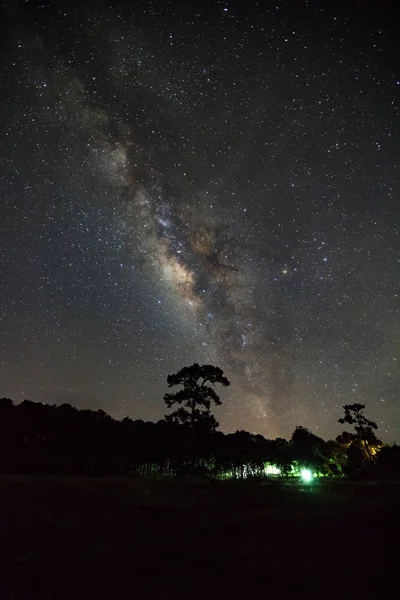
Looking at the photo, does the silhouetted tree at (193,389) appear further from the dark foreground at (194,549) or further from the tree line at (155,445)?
the dark foreground at (194,549)

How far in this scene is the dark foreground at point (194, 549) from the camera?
6203 millimetres

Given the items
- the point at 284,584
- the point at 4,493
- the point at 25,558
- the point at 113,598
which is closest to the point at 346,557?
the point at 284,584

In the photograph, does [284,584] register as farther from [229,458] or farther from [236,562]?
[229,458]

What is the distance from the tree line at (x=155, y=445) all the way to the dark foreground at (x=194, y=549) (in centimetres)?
2027

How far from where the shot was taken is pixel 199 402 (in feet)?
112

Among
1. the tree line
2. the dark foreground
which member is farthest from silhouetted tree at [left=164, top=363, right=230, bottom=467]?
the dark foreground

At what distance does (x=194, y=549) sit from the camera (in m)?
8.27

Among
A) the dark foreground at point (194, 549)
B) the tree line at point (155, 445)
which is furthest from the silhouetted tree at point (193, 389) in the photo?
the dark foreground at point (194, 549)

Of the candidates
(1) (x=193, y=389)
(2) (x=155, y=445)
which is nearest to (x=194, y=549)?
(1) (x=193, y=389)

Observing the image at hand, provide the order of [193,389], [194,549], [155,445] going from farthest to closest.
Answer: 1. [155,445]
2. [193,389]
3. [194,549]

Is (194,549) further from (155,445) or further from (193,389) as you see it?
(155,445)

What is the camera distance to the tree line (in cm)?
3450

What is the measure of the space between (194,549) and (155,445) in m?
56.8

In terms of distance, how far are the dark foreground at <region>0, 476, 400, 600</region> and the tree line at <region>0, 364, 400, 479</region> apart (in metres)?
20.3
